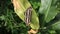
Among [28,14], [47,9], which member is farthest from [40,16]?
[28,14]

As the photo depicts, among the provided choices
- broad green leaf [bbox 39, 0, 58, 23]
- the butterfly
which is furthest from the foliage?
the butterfly

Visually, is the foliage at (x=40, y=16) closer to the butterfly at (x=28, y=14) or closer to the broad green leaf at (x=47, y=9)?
the broad green leaf at (x=47, y=9)

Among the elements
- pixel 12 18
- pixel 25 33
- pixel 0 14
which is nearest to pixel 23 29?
pixel 25 33

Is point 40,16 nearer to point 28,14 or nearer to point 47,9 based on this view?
point 47,9

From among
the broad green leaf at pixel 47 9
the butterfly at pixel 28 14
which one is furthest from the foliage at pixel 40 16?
the butterfly at pixel 28 14

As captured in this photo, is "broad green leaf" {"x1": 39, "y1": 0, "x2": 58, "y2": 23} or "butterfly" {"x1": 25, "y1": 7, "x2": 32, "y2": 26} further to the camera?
"broad green leaf" {"x1": 39, "y1": 0, "x2": 58, "y2": 23}

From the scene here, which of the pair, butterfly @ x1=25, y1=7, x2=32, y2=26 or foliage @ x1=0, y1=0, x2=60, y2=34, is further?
foliage @ x1=0, y1=0, x2=60, y2=34

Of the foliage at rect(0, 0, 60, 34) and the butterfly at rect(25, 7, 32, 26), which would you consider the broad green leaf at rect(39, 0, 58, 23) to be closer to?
the foliage at rect(0, 0, 60, 34)

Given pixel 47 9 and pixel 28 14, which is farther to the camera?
pixel 47 9

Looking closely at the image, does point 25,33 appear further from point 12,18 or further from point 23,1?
point 23,1
